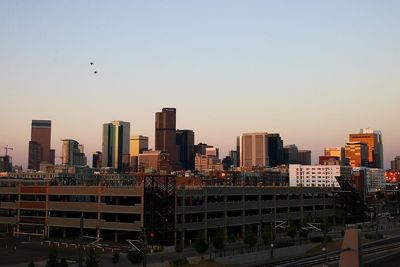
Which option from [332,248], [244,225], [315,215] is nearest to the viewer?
[332,248]

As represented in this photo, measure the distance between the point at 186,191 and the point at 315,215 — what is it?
53.0 metres

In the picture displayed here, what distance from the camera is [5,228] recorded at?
133 m

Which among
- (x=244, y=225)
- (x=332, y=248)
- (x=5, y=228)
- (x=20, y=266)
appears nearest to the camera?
(x=20, y=266)

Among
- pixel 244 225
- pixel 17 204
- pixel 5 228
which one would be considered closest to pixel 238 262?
pixel 244 225

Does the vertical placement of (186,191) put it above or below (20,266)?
above

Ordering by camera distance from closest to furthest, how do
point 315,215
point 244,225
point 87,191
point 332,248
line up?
point 332,248 → point 87,191 → point 244,225 → point 315,215

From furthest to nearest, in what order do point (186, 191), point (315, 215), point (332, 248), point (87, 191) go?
point (315, 215)
point (87, 191)
point (186, 191)
point (332, 248)

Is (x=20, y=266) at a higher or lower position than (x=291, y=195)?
lower

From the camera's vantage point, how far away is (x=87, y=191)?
Result: 112 m

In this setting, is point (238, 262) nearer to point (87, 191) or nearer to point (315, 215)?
point (87, 191)

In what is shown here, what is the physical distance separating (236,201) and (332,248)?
26850mm

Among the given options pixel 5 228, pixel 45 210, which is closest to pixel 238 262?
pixel 45 210

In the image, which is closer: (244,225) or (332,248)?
(332,248)

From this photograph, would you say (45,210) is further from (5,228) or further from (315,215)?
(315,215)
